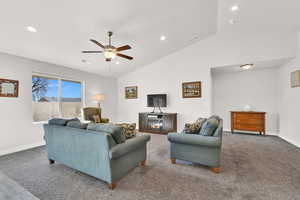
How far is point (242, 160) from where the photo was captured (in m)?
2.85

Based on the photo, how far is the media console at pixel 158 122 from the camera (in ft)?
17.1

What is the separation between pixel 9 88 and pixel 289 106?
812 centimetres

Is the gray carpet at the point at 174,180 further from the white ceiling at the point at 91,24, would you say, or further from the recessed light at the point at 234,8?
the recessed light at the point at 234,8

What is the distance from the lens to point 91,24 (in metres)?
3.11

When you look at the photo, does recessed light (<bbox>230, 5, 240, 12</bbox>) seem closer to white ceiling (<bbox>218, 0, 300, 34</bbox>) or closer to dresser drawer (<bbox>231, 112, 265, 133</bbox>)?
white ceiling (<bbox>218, 0, 300, 34</bbox>)

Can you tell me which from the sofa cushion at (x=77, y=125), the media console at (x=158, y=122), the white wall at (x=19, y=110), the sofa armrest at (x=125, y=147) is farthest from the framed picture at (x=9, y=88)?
the media console at (x=158, y=122)

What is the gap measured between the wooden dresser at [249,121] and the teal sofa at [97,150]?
431 centimetres

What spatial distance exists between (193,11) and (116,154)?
3774 mm

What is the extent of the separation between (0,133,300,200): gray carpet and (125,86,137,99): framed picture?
3811 millimetres

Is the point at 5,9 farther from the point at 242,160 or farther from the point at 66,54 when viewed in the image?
the point at 242,160

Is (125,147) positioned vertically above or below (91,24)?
below

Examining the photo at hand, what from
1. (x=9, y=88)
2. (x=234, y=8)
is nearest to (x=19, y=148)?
(x=9, y=88)

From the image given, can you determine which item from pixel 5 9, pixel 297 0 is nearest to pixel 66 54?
pixel 5 9

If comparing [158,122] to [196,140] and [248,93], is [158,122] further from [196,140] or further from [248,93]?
[248,93]
